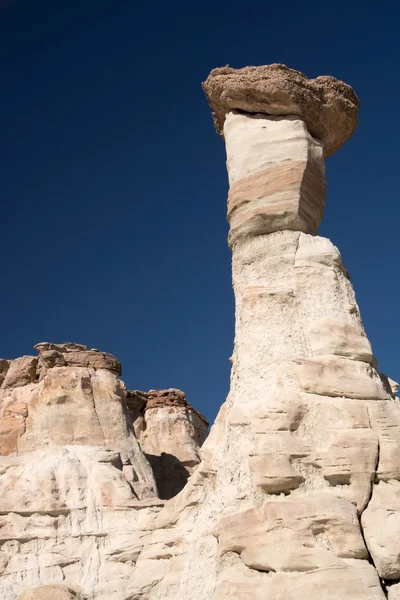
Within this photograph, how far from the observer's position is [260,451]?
6.51 metres

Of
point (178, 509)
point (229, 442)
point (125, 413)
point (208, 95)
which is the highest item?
point (208, 95)

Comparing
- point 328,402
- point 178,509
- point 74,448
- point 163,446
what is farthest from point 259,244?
point 163,446

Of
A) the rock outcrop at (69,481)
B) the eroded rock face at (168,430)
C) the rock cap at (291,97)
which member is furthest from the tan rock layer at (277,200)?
the eroded rock face at (168,430)

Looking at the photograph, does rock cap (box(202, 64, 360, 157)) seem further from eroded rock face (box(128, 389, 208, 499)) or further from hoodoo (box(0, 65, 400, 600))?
eroded rock face (box(128, 389, 208, 499))

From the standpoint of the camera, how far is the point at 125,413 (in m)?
12.5

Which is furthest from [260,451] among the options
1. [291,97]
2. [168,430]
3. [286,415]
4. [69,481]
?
[168,430]

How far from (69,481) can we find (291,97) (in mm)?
6529

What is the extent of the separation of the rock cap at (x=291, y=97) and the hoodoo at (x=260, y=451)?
0.03 meters

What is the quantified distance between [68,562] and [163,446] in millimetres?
11872

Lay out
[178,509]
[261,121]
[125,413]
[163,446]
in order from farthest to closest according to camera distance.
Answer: [163,446] < [125,413] < [261,121] < [178,509]

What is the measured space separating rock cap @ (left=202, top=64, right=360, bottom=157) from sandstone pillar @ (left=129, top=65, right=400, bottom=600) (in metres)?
0.02

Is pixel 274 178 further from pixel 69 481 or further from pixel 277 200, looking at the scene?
pixel 69 481

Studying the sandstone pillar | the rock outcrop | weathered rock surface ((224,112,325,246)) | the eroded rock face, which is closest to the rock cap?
the sandstone pillar

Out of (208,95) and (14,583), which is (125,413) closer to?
(14,583)
